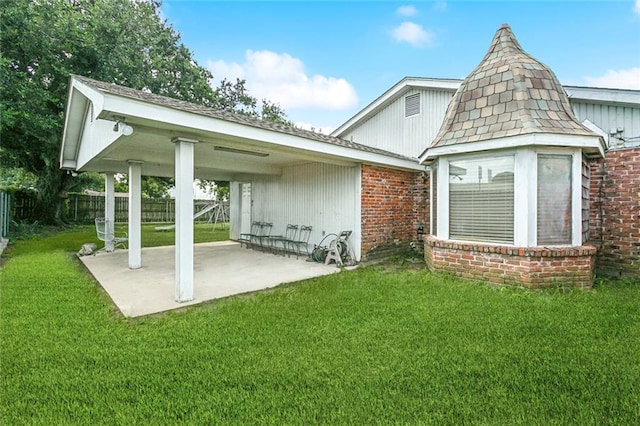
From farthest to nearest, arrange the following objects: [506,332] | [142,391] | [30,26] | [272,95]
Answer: [272,95] < [30,26] < [506,332] < [142,391]

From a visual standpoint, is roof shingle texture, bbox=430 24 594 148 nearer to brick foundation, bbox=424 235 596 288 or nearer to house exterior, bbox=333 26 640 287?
house exterior, bbox=333 26 640 287

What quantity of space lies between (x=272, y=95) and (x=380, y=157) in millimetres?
19130

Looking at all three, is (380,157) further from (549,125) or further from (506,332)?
(506,332)

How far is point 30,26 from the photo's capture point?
1063 cm

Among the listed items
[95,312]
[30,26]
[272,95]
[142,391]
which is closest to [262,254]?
[95,312]

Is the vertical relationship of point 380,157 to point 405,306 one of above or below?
above

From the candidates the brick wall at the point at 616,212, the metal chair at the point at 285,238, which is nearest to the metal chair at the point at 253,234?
the metal chair at the point at 285,238

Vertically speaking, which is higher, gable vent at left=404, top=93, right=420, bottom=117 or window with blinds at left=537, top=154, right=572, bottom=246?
gable vent at left=404, top=93, right=420, bottom=117

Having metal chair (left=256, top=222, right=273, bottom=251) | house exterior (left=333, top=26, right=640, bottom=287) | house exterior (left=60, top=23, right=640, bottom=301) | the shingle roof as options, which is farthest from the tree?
house exterior (left=333, top=26, right=640, bottom=287)

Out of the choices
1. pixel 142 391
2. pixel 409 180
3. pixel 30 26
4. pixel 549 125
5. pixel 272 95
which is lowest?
pixel 142 391

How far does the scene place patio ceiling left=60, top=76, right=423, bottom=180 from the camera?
13.1 feet

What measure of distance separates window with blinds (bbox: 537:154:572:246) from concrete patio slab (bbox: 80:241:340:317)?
4010mm

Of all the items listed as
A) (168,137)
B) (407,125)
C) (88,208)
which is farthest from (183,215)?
(88,208)

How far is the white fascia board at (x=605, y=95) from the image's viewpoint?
6141mm
